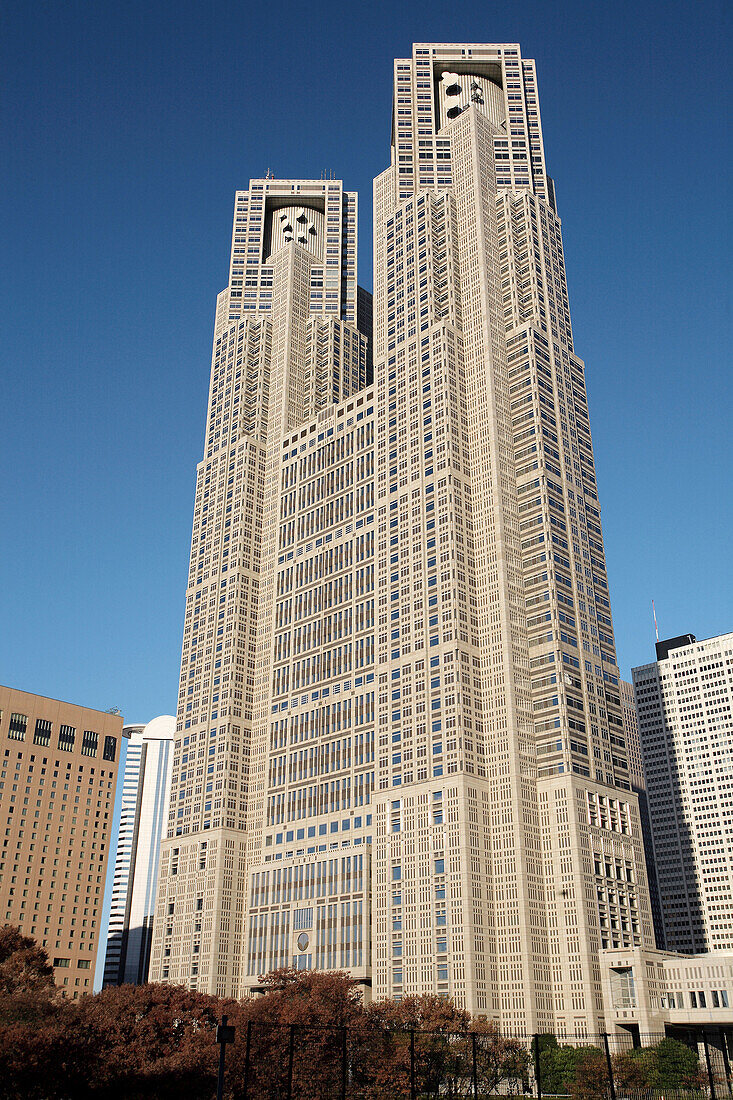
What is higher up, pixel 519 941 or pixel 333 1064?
pixel 519 941

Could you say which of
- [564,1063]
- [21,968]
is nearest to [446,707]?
[564,1063]

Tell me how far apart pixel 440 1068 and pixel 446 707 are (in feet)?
192

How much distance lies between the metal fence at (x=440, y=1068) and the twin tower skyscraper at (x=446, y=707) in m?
Answer: 16.3

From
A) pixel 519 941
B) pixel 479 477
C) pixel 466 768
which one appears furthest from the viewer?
pixel 479 477

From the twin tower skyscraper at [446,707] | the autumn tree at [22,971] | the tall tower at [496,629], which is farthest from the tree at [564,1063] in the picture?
the autumn tree at [22,971]

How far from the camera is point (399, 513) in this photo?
176 m

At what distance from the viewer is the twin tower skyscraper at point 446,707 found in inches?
5522

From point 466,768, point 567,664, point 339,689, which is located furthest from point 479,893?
point 339,689

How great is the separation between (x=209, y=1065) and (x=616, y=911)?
236 ft

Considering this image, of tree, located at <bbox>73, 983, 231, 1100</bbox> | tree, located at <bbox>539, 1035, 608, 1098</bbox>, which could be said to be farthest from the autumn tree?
tree, located at <bbox>539, 1035, 608, 1098</bbox>

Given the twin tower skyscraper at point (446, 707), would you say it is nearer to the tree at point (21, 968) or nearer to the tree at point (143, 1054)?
the tree at point (21, 968)

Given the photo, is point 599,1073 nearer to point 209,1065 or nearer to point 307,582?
point 209,1065

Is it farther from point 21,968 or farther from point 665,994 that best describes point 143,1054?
point 665,994

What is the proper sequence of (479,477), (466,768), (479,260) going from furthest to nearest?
(479,260) → (479,477) → (466,768)
